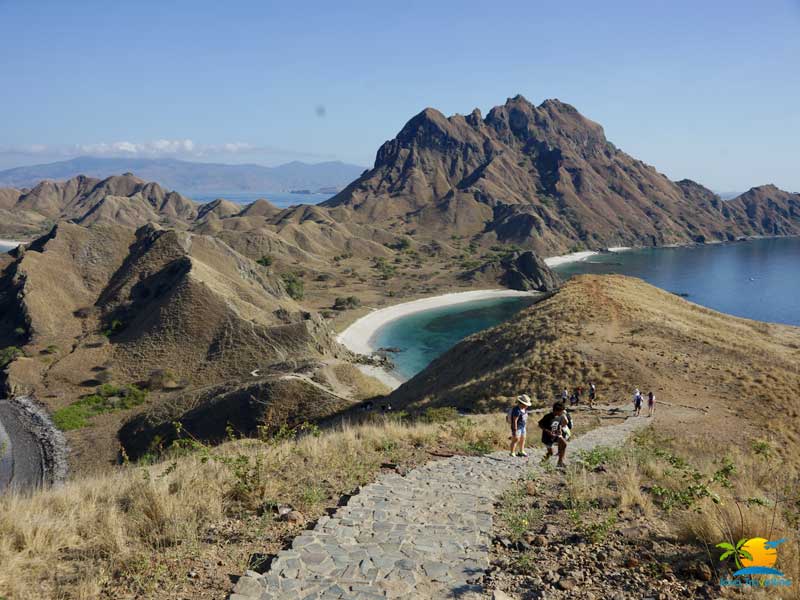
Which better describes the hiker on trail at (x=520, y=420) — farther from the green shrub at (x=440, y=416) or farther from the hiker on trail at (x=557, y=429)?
the green shrub at (x=440, y=416)

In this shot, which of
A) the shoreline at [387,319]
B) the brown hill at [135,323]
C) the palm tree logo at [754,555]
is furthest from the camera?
the shoreline at [387,319]

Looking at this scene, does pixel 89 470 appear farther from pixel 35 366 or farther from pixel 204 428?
pixel 35 366

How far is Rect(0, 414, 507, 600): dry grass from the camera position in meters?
5.68

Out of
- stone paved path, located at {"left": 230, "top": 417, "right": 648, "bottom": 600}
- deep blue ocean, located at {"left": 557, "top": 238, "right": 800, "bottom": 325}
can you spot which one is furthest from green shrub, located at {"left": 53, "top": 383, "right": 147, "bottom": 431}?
deep blue ocean, located at {"left": 557, "top": 238, "right": 800, "bottom": 325}

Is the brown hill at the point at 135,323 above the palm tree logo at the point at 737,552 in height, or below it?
below

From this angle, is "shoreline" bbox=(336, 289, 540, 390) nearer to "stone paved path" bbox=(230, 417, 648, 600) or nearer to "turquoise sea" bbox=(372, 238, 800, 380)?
"turquoise sea" bbox=(372, 238, 800, 380)

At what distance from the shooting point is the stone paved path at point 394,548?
564cm

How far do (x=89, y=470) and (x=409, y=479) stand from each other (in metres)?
29.7

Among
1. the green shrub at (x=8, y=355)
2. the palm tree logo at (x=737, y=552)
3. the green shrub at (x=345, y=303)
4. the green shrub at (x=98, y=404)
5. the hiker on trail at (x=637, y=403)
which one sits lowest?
the green shrub at (x=98, y=404)

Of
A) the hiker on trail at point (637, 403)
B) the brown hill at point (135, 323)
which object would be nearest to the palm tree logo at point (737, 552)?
the hiker on trail at point (637, 403)

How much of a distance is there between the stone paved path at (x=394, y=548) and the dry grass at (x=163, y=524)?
1.73 ft

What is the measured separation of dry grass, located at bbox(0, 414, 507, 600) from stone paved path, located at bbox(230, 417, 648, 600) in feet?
1.73

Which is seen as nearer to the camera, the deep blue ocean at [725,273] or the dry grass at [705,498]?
the dry grass at [705,498]

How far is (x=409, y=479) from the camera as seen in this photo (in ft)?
32.3
